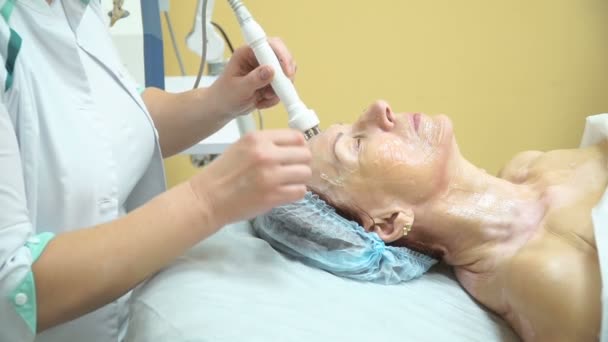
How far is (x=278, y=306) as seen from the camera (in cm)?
83

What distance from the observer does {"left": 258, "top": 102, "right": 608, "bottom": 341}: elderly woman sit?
3.36ft

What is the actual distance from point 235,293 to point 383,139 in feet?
1.40

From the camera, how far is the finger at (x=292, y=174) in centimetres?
77

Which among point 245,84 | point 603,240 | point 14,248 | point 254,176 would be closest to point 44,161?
point 14,248

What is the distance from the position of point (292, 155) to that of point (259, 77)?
0.96 feet

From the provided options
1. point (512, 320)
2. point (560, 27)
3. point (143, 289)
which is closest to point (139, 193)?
point (143, 289)

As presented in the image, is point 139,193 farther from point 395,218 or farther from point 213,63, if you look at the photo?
point 213,63

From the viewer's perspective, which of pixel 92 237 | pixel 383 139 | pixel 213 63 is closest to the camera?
pixel 92 237

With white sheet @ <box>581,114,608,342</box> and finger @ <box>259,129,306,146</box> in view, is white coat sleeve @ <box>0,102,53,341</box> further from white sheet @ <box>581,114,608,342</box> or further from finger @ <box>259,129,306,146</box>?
white sheet @ <box>581,114,608,342</box>

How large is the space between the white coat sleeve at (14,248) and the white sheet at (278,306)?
0.51 ft

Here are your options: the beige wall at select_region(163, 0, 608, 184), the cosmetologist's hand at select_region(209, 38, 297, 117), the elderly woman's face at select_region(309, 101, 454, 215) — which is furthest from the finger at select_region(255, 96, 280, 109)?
the beige wall at select_region(163, 0, 608, 184)

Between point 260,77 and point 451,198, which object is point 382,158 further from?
point 260,77

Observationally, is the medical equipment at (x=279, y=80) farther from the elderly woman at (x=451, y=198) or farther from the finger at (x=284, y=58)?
the elderly woman at (x=451, y=198)

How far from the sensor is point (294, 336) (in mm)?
773
